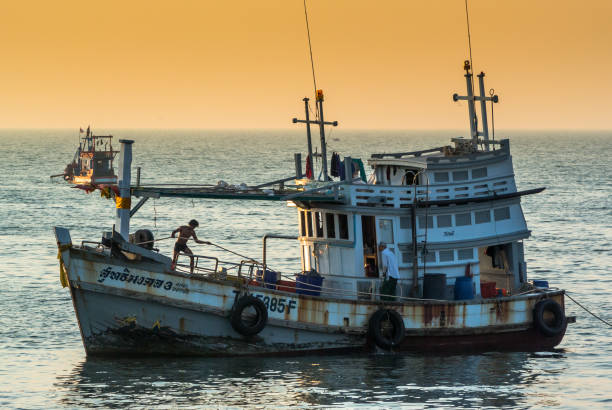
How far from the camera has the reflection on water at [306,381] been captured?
24469 millimetres

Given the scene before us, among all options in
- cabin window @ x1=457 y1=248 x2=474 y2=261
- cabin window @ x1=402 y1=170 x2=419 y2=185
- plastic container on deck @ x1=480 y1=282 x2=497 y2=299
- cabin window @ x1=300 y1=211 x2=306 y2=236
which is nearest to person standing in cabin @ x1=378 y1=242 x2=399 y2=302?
cabin window @ x1=457 y1=248 x2=474 y2=261

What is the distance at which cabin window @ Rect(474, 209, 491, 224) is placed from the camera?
29625mm

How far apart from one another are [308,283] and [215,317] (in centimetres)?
249

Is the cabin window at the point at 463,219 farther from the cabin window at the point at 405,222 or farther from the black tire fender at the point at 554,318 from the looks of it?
the black tire fender at the point at 554,318

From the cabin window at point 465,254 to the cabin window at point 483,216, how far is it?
0.77 m

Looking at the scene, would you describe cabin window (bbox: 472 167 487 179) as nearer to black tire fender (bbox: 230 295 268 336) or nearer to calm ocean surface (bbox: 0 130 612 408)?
calm ocean surface (bbox: 0 130 612 408)

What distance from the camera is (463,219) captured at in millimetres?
29453

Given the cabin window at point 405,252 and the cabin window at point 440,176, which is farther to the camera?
the cabin window at point 440,176

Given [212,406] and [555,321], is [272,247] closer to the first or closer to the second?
[555,321]

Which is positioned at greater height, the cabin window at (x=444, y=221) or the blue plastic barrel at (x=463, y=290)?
the cabin window at (x=444, y=221)

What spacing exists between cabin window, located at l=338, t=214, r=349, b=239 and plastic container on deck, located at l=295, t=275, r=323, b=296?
1.29m

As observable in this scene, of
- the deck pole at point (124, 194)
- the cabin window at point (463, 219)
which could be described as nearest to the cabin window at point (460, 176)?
the cabin window at point (463, 219)

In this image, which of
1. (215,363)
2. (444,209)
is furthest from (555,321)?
(215,363)

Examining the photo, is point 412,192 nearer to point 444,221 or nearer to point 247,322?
point 444,221
